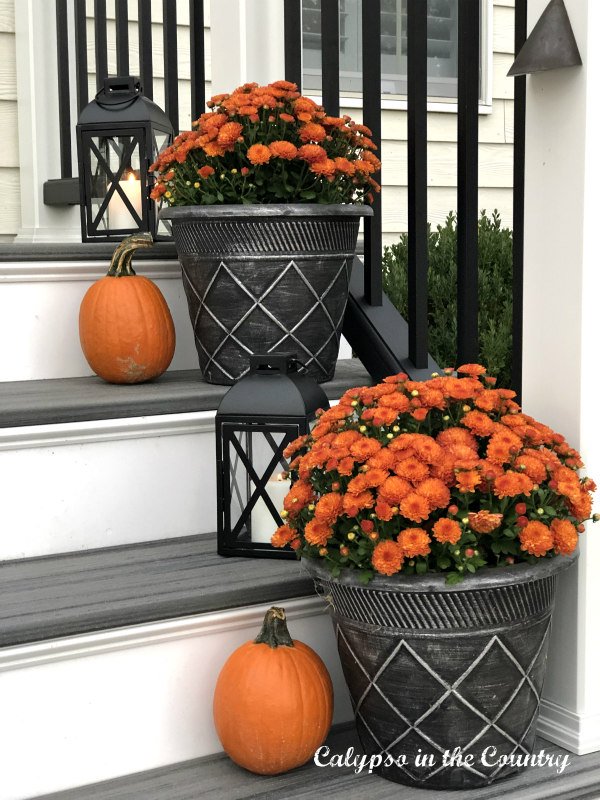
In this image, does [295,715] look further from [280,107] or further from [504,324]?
[504,324]

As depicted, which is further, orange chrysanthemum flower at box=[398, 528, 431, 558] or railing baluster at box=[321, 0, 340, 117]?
railing baluster at box=[321, 0, 340, 117]

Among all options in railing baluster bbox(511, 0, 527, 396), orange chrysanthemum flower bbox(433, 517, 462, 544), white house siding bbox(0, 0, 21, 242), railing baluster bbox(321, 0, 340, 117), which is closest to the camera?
orange chrysanthemum flower bbox(433, 517, 462, 544)

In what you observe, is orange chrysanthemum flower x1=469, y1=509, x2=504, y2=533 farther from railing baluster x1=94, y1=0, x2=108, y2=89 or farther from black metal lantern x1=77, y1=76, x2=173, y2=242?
railing baluster x1=94, y1=0, x2=108, y2=89

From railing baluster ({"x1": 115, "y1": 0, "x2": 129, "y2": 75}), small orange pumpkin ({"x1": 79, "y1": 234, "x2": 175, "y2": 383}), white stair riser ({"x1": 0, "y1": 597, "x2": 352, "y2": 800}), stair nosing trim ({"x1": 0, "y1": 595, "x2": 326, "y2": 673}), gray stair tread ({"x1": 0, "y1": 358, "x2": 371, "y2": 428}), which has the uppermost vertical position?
railing baluster ({"x1": 115, "y1": 0, "x2": 129, "y2": 75})

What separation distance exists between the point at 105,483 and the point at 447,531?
24.3 inches

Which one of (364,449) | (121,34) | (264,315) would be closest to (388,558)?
(364,449)

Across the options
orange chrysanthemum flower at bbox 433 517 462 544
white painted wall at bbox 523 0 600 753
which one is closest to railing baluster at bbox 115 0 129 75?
white painted wall at bbox 523 0 600 753

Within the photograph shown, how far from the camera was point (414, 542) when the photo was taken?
1.16m

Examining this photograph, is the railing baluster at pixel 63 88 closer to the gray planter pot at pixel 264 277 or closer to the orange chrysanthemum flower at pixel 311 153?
the gray planter pot at pixel 264 277

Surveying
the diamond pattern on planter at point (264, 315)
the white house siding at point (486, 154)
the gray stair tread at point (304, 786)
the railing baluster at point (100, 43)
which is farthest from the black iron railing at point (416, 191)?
the white house siding at point (486, 154)

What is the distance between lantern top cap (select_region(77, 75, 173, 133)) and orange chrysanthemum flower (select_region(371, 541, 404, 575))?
3.88ft

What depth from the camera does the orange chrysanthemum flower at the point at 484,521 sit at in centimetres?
116

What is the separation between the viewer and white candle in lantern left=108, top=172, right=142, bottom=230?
2098 millimetres

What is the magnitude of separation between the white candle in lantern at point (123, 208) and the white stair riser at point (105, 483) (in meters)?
0.66
